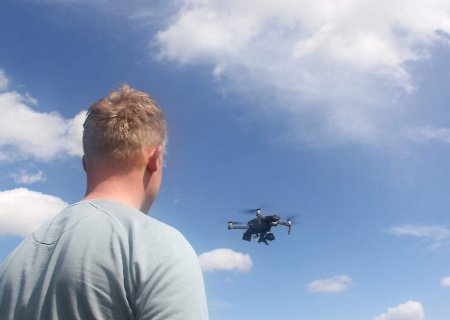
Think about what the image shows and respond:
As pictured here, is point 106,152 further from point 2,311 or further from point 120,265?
point 2,311

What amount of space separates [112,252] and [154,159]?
73 centimetres

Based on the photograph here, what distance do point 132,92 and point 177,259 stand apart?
4.25 feet

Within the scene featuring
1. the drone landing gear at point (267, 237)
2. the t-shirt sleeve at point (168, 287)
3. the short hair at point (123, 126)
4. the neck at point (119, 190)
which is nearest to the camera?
the t-shirt sleeve at point (168, 287)

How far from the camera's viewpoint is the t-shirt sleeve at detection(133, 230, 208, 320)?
2.44 m

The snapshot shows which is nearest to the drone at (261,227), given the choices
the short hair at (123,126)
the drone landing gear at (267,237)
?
the drone landing gear at (267,237)

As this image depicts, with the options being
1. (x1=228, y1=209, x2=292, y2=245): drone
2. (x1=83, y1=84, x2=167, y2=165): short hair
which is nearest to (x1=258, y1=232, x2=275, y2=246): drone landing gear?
(x1=228, y1=209, x2=292, y2=245): drone

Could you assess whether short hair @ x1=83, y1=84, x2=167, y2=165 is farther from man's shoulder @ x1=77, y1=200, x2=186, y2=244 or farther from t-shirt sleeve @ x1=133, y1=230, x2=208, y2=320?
t-shirt sleeve @ x1=133, y1=230, x2=208, y2=320

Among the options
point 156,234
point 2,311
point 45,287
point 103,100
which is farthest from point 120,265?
point 103,100

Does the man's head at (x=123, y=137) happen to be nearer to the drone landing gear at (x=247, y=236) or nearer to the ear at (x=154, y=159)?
the ear at (x=154, y=159)

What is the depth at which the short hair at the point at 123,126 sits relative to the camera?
304 centimetres

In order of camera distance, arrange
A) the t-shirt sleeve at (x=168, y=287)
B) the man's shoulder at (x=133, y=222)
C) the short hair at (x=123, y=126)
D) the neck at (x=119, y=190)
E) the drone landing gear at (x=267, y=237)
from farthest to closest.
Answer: the drone landing gear at (x=267, y=237)
the short hair at (x=123, y=126)
the neck at (x=119, y=190)
the man's shoulder at (x=133, y=222)
the t-shirt sleeve at (x=168, y=287)

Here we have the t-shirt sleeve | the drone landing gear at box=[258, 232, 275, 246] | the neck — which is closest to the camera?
the t-shirt sleeve

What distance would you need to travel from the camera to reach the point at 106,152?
3.06 m

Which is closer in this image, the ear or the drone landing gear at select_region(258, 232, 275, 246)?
the ear
